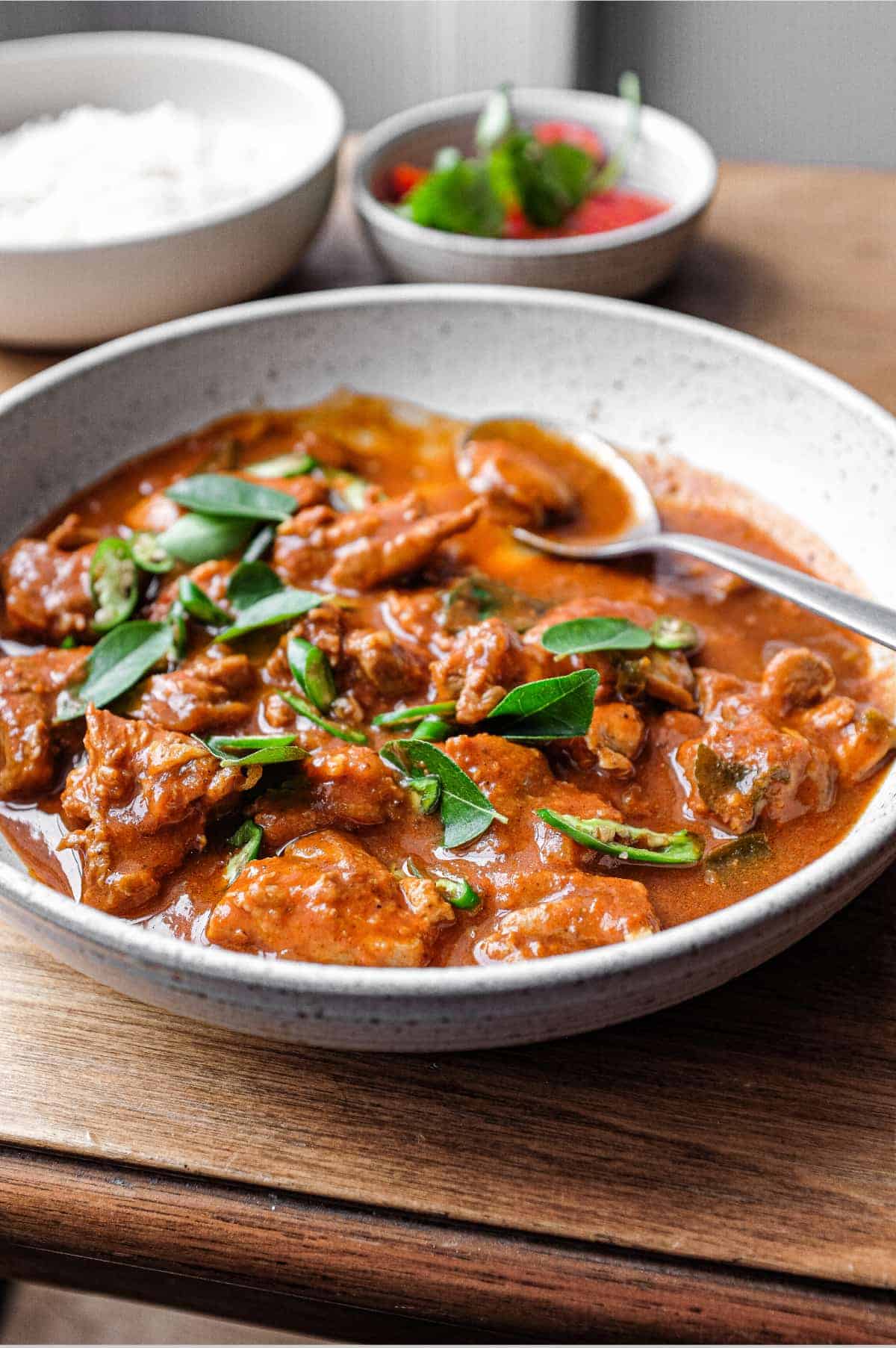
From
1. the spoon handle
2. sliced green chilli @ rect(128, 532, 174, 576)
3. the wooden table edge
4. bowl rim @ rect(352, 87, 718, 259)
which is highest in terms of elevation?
bowl rim @ rect(352, 87, 718, 259)

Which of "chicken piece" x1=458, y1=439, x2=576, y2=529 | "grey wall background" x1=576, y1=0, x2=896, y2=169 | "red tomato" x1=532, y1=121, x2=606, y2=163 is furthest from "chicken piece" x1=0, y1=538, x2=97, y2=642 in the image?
"grey wall background" x1=576, y1=0, x2=896, y2=169

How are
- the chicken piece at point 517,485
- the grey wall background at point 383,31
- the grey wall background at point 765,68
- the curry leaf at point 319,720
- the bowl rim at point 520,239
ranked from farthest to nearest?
the grey wall background at point 765,68
the grey wall background at point 383,31
the bowl rim at point 520,239
the chicken piece at point 517,485
the curry leaf at point 319,720

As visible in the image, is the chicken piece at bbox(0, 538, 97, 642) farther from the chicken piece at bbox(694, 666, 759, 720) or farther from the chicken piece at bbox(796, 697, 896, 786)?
the chicken piece at bbox(796, 697, 896, 786)

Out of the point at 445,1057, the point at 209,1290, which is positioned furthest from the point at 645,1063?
the point at 209,1290

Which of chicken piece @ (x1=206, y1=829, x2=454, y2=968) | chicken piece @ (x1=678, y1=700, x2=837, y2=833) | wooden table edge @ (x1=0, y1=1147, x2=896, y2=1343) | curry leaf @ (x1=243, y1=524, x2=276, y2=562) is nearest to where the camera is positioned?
wooden table edge @ (x1=0, y1=1147, x2=896, y2=1343)

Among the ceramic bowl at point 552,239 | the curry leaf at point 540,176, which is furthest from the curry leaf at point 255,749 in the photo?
the curry leaf at point 540,176

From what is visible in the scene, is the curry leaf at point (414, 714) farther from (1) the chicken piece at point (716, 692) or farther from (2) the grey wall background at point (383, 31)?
(2) the grey wall background at point (383, 31)

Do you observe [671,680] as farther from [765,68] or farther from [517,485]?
[765,68]
